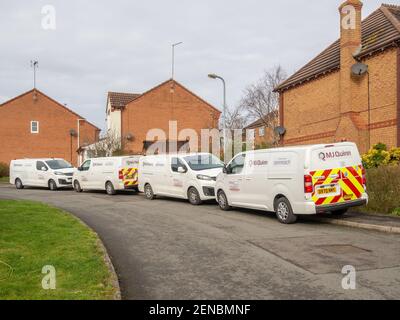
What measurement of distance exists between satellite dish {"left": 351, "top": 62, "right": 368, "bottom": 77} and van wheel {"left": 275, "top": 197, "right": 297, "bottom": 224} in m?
10.8

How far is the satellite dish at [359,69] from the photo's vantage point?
Answer: 19.6 meters

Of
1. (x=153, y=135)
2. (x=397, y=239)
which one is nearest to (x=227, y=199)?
(x=397, y=239)

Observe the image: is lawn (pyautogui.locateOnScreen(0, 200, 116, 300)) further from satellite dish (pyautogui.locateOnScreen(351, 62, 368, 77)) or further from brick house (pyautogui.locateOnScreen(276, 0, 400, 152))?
satellite dish (pyautogui.locateOnScreen(351, 62, 368, 77))

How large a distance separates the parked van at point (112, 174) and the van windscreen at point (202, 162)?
4757 mm

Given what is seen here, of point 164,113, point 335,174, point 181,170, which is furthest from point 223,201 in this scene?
point 164,113

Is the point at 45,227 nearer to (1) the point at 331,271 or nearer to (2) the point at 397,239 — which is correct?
(1) the point at 331,271

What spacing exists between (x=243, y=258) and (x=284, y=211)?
4.15 metres

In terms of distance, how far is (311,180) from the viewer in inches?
415

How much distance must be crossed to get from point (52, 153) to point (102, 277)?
46.7 meters

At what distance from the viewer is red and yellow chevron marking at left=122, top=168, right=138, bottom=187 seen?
20609 millimetres

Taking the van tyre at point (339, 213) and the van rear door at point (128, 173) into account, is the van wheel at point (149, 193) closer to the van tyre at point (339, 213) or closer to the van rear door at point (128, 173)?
the van rear door at point (128, 173)

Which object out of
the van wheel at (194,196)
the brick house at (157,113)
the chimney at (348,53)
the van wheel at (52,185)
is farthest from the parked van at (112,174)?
the brick house at (157,113)

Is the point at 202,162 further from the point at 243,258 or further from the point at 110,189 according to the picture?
the point at 243,258

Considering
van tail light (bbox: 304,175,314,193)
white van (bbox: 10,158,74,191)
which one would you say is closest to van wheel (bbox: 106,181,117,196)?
white van (bbox: 10,158,74,191)
